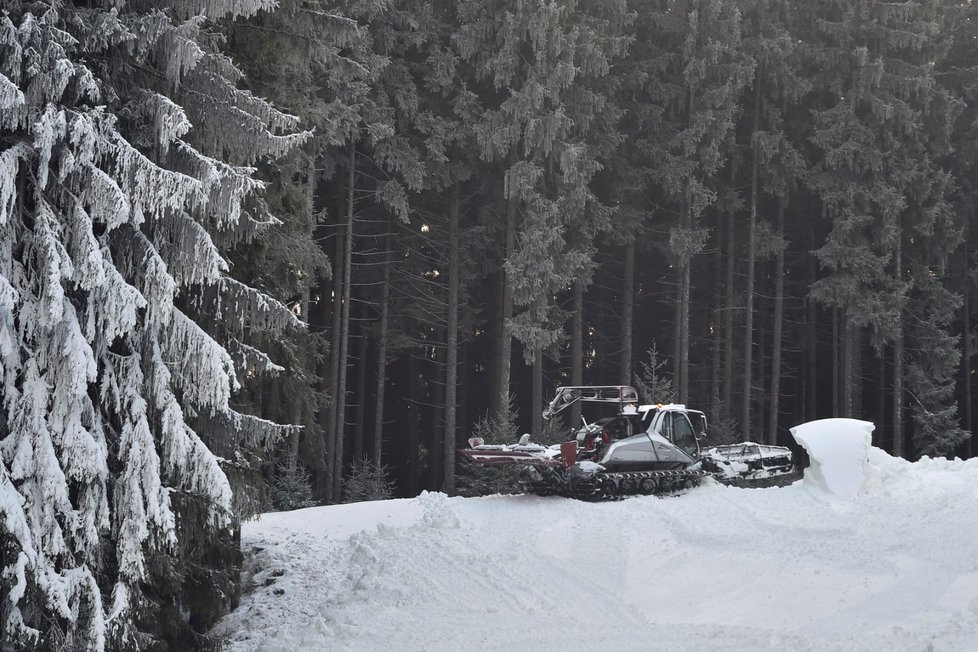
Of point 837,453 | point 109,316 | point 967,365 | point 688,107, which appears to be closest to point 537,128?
point 688,107

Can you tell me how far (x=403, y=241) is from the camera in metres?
25.3

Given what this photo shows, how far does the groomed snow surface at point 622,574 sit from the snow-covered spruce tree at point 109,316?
2.05 metres

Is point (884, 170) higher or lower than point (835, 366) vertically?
higher

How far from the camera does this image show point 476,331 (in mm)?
28234

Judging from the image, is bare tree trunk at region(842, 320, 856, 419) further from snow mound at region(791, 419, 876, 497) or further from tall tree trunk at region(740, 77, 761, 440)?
snow mound at region(791, 419, 876, 497)

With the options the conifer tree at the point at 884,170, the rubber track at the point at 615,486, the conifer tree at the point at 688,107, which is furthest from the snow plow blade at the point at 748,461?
the conifer tree at the point at 884,170

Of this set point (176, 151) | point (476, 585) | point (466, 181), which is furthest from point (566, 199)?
point (176, 151)

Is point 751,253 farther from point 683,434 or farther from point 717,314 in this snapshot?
point 683,434

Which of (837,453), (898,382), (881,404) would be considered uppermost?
(898,382)

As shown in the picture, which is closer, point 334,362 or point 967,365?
point 334,362

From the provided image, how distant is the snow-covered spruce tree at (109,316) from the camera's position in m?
6.09

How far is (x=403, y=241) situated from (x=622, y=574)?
16784 millimetres

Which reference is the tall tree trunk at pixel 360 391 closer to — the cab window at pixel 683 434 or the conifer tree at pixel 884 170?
the cab window at pixel 683 434

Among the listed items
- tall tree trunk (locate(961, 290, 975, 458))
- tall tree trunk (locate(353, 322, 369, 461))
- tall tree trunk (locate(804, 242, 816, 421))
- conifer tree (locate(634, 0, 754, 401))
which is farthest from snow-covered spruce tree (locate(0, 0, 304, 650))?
tall tree trunk (locate(961, 290, 975, 458))
